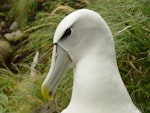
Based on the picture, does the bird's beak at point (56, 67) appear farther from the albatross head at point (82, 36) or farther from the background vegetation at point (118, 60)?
the background vegetation at point (118, 60)

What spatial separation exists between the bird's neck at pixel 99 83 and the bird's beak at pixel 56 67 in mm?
71

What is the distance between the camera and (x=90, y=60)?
6.71ft

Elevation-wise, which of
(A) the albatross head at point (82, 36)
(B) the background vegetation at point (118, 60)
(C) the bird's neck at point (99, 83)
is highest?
(A) the albatross head at point (82, 36)

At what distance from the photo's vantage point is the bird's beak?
206 cm

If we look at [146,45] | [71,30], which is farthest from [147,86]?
[71,30]

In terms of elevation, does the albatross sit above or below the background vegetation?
above

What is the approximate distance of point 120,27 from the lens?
325cm

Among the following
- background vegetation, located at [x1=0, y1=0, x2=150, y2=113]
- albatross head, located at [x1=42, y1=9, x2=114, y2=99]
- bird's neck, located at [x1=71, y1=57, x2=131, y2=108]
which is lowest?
background vegetation, located at [x1=0, y1=0, x2=150, y2=113]

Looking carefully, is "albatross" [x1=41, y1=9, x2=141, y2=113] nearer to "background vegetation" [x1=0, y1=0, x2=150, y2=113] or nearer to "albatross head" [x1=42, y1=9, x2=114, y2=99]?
"albatross head" [x1=42, y1=9, x2=114, y2=99]

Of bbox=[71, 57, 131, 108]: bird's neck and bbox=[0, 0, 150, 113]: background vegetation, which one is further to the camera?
bbox=[0, 0, 150, 113]: background vegetation

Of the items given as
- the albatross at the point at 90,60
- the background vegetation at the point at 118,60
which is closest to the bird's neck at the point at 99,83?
the albatross at the point at 90,60

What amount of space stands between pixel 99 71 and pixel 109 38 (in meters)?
0.14

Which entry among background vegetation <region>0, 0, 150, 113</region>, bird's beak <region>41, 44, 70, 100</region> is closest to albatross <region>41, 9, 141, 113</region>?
bird's beak <region>41, 44, 70, 100</region>

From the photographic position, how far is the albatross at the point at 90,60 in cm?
202
